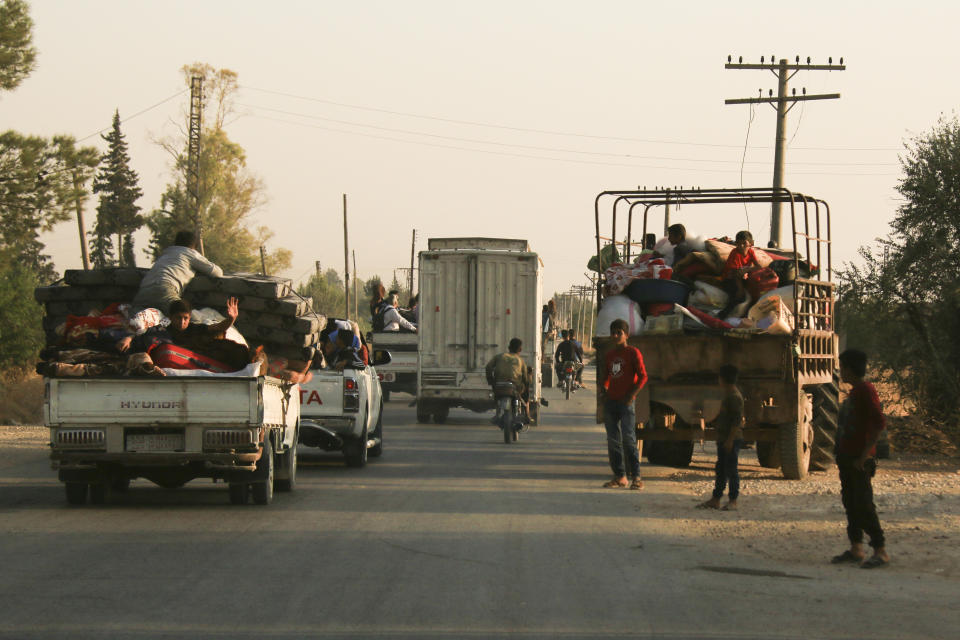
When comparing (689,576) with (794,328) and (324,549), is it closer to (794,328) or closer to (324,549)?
(324,549)

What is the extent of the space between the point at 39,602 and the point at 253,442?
4242 mm

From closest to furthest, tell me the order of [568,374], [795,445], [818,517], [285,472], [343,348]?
[818,517], [285,472], [795,445], [343,348], [568,374]

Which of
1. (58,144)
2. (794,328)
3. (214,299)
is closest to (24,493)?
(214,299)

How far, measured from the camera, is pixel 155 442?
11.5 meters

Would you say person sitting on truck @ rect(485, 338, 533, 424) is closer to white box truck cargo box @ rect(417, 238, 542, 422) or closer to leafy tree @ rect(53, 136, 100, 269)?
white box truck cargo box @ rect(417, 238, 542, 422)

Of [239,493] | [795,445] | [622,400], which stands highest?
[622,400]

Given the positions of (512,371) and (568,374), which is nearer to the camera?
(512,371)

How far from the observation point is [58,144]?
97.5ft

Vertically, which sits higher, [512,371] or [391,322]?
[391,322]

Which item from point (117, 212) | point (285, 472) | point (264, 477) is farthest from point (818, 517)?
point (117, 212)

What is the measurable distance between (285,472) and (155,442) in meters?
2.28

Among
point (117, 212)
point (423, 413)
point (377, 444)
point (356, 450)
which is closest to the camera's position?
point (356, 450)

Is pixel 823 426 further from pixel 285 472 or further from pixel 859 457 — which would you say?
pixel 859 457

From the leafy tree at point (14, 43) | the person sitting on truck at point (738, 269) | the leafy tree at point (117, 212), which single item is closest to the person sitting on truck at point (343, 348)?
the person sitting on truck at point (738, 269)
